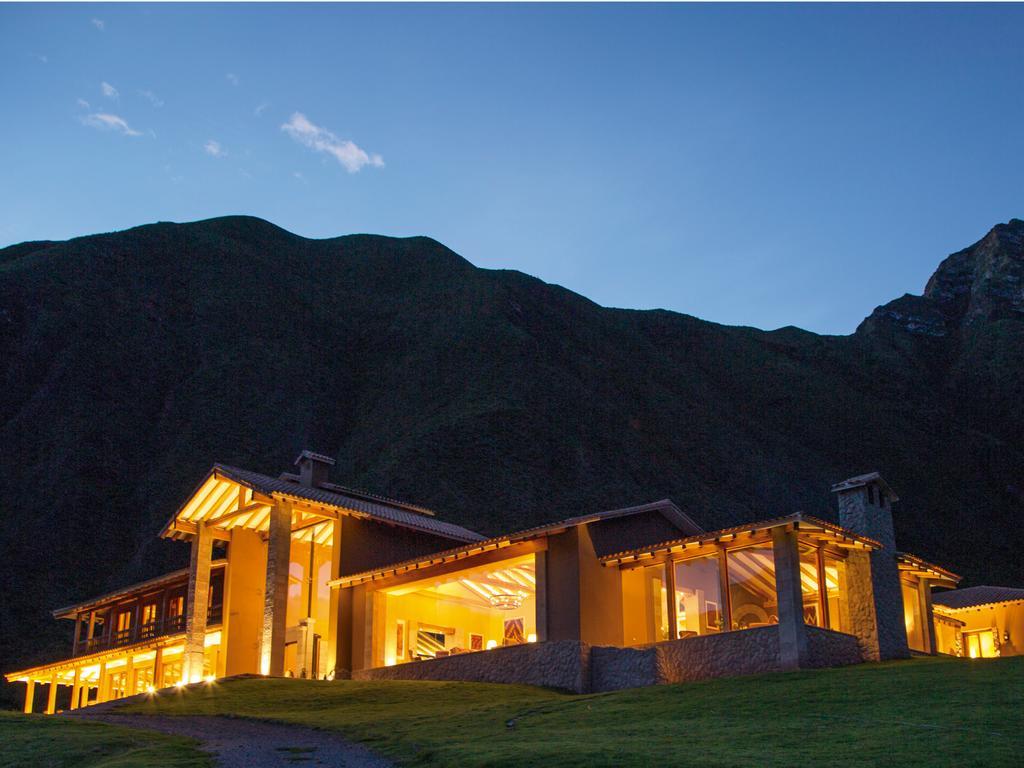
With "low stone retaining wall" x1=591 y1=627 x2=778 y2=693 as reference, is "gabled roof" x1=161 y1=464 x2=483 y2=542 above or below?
above

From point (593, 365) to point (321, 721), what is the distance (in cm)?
7772

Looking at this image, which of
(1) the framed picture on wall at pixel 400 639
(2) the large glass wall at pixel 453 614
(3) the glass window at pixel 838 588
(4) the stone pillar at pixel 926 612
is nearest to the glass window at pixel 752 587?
(3) the glass window at pixel 838 588

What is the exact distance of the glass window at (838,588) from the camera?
24484 mm

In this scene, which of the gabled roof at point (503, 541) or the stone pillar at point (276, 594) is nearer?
the gabled roof at point (503, 541)

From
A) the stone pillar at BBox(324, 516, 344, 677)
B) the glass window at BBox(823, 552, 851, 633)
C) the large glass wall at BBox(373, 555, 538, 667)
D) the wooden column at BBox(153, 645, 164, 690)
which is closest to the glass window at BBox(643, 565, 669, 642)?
the large glass wall at BBox(373, 555, 538, 667)

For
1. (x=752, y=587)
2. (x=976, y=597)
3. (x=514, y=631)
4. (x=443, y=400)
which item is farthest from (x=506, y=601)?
(x=443, y=400)

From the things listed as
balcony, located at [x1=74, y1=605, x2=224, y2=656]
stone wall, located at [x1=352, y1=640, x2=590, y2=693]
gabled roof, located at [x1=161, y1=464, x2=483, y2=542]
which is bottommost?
stone wall, located at [x1=352, y1=640, x2=590, y2=693]

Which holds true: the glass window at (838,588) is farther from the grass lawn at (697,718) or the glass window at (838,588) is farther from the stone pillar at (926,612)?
the stone pillar at (926,612)

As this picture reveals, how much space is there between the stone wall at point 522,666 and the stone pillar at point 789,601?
502cm

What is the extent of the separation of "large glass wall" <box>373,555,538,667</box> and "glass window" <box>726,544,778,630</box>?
239 inches

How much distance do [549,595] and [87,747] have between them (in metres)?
13.2

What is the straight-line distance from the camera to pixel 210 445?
76.7 metres

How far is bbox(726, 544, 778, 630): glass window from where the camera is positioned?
2378 centimetres

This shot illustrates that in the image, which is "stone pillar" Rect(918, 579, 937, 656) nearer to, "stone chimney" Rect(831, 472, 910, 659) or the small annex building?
the small annex building
